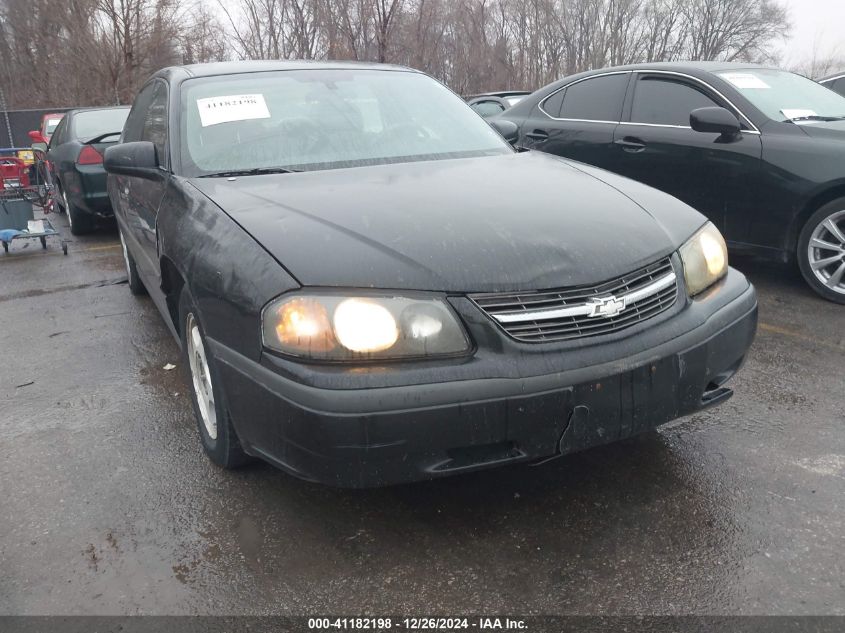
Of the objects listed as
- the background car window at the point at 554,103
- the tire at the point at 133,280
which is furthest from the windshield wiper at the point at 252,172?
the background car window at the point at 554,103

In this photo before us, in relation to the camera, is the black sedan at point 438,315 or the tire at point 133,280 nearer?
the black sedan at point 438,315

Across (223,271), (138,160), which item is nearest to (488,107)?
(138,160)

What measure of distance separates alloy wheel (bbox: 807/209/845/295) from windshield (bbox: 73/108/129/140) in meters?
6.97

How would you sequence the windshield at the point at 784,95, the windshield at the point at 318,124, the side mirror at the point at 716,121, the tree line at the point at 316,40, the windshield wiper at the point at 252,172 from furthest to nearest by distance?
the tree line at the point at 316,40 → the windshield at the point at 784,95 → the side mirror at the point at 716,121 → the windshield at the point at 318,124 → the windshield wiper at the point at 252,172

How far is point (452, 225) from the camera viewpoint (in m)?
2.29

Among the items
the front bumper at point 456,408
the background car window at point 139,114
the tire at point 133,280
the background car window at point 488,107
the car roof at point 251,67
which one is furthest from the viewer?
the background car window at point 488,107

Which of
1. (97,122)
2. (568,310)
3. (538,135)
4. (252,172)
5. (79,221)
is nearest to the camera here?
(568,310)

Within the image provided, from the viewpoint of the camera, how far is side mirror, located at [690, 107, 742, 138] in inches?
186

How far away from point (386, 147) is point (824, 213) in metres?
2.97

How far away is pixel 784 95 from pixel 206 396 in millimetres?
4533

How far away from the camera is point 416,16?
2078 cm

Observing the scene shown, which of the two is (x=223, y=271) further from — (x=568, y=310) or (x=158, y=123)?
→ (x=158, y=123)

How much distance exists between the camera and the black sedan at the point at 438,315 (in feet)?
6.46

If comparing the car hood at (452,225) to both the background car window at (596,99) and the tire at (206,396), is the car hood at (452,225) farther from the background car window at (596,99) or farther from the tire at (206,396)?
the background car window at (596,99)
